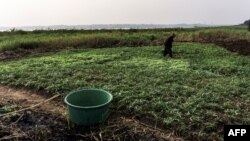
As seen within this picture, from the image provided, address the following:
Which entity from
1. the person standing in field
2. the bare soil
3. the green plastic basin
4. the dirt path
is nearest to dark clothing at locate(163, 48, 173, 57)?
the person standing in field

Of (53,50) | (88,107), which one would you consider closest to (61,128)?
(88,107)

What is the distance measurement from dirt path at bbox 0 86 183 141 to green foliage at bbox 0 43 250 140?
40 cm

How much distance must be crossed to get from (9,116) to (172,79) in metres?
4.53

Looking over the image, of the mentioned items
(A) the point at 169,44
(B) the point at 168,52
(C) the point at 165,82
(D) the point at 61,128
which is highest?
(A) the point at 169,44

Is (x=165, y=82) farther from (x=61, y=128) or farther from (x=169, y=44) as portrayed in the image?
(x=169, y=44)

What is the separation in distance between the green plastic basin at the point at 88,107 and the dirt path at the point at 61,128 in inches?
7.3

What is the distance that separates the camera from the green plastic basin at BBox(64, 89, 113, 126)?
555 cm

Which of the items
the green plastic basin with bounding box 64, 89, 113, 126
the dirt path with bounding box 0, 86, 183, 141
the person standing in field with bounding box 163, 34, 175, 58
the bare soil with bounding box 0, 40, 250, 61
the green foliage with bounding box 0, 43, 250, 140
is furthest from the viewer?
the bare soil with bounding box 0, 40, 250, 61

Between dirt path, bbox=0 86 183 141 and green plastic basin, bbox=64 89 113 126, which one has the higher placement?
green plastic basin, bbox=64 89 113 126

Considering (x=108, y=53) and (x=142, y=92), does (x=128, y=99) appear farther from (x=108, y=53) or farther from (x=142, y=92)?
(x=108, y=53)

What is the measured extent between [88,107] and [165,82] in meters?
3.69

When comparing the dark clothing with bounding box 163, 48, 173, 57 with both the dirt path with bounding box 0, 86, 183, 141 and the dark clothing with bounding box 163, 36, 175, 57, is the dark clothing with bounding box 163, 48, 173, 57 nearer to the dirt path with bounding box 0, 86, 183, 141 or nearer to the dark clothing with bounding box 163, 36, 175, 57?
the dark clothing with bounding box 163, 36, 175, 57

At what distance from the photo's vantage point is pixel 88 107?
5.48m

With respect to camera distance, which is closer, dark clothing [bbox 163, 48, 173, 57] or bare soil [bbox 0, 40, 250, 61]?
dark clothing [bbox 163, 48, 173, 57]
